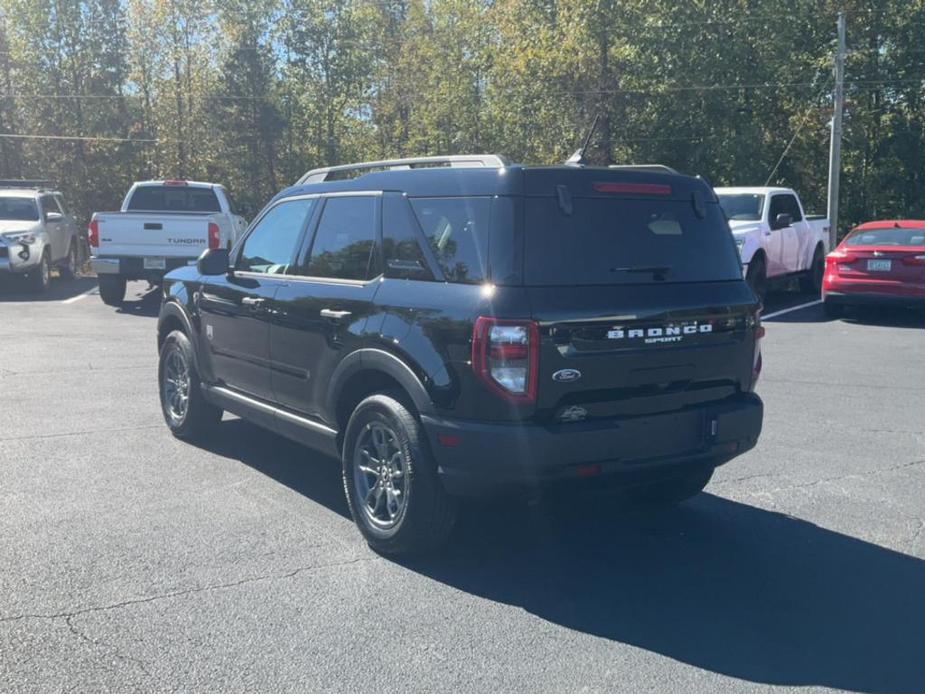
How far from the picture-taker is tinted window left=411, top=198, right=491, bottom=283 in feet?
16.3

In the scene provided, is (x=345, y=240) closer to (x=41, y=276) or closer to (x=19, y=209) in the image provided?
(x=41, y=276)

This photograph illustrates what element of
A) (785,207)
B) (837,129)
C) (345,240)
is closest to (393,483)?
(345,240)

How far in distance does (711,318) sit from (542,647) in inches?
77.4

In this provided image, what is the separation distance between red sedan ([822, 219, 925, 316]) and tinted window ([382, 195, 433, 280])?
37.8ft

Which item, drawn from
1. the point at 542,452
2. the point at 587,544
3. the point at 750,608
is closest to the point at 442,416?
the point at 542,452

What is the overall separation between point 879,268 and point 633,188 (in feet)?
37.0

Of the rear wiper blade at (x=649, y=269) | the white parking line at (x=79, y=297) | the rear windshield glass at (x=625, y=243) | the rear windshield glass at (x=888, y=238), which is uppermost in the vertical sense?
the rear windshield glass at (x=625, y=243)

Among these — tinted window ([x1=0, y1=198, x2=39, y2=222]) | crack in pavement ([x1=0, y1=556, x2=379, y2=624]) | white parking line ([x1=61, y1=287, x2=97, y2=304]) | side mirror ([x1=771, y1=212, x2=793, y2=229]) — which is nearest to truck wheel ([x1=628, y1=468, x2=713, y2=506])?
crack in pavement ([x1=0, y1=556, x2=379, y2=624])

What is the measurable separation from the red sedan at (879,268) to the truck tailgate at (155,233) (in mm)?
9567

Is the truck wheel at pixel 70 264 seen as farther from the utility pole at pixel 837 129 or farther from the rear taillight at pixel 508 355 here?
the rear taillight at pixel 508 355

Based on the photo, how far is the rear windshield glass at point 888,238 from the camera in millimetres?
15414

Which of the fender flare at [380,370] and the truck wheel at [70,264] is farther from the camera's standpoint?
the truck wheel at [70,264]

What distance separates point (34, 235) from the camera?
19.1m

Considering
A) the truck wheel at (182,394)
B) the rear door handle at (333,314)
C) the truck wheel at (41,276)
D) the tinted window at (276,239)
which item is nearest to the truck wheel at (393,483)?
the rear door handle at (333,314)
